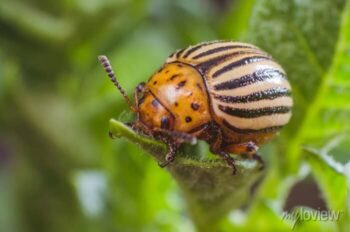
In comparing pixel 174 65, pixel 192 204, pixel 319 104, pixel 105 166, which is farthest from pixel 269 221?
pixel 105 166

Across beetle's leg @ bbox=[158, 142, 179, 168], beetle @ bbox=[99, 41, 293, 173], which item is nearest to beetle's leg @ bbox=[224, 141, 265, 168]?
beetle @ bbox=[99, 41, 293, 173]

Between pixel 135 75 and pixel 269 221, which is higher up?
pixel 135 75

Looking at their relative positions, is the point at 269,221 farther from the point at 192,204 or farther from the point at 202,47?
the point at 202,47

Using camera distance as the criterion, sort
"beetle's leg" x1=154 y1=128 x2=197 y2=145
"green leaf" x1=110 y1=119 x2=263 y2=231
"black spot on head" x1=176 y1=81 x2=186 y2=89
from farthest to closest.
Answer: "black spot on head" x1=176 y1=81 x2=186 y2=89
"beetle's leg" x1=154 y1=128 x2=197 y2=145
"green leaf" x1=110 y1=119 x2=263 y2=231

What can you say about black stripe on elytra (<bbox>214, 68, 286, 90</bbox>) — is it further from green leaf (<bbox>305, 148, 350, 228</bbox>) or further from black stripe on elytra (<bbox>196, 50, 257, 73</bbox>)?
green leaf (<bbox>305, 148, 350, 228</bbox>)

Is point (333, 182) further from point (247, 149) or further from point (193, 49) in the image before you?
point (193, 49)

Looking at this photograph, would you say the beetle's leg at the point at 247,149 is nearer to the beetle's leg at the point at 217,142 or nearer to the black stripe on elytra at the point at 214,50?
the beetle's leg at the point at 217,142

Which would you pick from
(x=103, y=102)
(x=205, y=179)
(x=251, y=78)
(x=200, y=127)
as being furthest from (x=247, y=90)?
(x=103, y=102)
